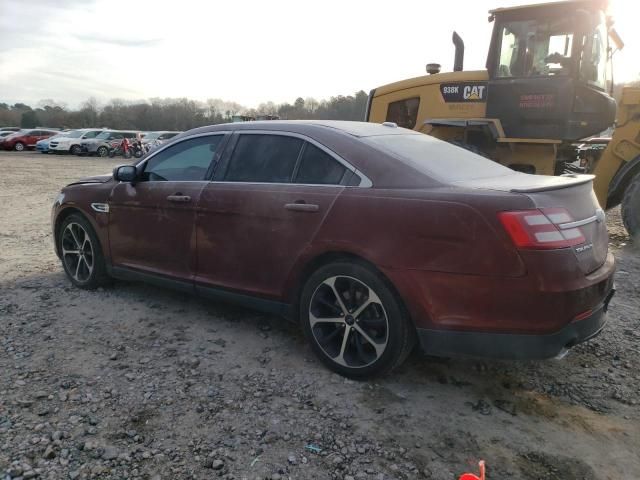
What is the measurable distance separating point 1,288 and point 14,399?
2359mm

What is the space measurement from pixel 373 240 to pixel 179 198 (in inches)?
71.6

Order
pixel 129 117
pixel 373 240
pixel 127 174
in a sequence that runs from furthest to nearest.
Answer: pixel 129 117 < pixel 127 174 < pixel 373 240

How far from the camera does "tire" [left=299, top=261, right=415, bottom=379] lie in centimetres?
307

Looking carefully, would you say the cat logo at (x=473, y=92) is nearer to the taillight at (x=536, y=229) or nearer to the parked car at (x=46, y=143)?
the taillight at (x=536, y=229)

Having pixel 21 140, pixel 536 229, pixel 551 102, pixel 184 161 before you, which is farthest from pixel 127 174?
pixel 21 140

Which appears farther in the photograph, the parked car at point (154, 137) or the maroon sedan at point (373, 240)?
the parked car at point (154, 137)

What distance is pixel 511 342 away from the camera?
2.79 metres

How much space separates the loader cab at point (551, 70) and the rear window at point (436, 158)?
409 centimetres

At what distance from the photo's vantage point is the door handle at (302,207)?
3.36 m

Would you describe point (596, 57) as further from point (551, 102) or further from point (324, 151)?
point (324, 151)

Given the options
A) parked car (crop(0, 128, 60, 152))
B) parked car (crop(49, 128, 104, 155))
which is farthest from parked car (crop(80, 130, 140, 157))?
parked car (crop(0, 128, 60, 152))

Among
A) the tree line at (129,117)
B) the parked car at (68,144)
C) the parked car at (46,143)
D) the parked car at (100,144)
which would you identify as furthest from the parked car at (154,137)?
the tree line at (129,117)

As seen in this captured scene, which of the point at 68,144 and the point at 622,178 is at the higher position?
the point at 622,178

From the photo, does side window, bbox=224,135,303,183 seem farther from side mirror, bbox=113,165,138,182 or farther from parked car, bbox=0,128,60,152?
parked car, bbox=0,128,60,152
